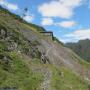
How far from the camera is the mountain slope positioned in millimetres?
37344

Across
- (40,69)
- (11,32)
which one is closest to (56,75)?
(40,69)

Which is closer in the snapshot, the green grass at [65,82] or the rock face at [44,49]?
the green grass at [65,82]

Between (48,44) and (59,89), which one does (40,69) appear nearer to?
(59,89)

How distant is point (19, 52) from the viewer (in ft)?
155

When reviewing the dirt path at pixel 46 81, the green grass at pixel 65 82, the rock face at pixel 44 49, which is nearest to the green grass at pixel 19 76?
the dirt path at pixel 46 81

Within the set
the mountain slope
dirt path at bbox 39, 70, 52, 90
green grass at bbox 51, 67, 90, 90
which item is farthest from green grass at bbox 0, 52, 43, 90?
green grass at bbox 51, 67, 90, 90

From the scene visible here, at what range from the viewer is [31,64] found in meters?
45.8

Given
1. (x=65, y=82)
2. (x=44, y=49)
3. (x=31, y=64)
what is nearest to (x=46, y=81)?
(x=65, y=82)

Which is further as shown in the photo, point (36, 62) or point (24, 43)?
point (24, 43)

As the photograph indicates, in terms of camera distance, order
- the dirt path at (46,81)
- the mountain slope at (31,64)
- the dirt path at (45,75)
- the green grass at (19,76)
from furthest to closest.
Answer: the dirt path at (45,75), the dirt path at (46,81), the mountain slope at (31,64), the green grass at (19,76)

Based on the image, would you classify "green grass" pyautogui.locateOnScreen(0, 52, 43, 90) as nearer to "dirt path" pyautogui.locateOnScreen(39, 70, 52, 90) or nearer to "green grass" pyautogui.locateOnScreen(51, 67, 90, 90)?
"dirt path" pyautogui.locateOnScreen(39, 70, 52, 90)

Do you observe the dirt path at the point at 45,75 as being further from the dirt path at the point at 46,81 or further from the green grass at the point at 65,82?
the green grass at the point at 65,82

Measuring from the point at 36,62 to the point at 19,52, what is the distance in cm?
332

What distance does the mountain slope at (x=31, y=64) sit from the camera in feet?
123
